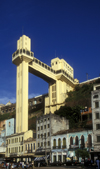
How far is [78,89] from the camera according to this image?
9894 centimetres

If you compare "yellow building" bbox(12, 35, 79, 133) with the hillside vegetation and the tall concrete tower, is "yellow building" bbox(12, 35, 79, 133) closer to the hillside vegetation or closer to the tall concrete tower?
the tall concrete tower

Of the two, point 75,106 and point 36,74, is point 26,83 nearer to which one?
point 36,74

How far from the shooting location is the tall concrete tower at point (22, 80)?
76062mm

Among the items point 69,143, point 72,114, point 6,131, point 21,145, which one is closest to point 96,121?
point 69,143

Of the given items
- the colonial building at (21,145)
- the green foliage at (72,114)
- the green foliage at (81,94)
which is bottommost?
the colonial building at (21,145)

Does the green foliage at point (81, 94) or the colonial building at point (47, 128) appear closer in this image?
the colonial building at point (47, 128)

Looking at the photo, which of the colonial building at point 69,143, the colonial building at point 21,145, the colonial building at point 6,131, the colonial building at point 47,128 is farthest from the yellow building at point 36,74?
the colonial building at point 69,143

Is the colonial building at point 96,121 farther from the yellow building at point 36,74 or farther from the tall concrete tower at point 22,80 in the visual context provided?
the yellow building at point 36,74

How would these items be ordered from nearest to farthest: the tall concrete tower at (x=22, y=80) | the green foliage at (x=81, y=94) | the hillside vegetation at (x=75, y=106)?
1. the hillside vegetation at (x=75, y=106)
2. the tall concrete tower at (x=22, y=80)
3. the green foliage at (x=81, y=94)

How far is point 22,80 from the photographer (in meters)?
78.6

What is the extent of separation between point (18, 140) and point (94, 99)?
30385 millimetres

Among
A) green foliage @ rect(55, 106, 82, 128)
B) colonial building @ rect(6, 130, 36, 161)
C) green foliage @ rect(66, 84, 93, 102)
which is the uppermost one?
green foliage @ rect(66, 84, 93, 102)

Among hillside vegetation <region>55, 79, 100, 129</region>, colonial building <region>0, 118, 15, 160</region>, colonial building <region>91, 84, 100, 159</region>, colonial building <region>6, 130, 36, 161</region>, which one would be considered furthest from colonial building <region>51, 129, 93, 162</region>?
colonial building <region>0, 118, 15, 160</region>

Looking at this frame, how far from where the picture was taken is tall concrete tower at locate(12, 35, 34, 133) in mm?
76062
